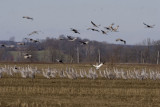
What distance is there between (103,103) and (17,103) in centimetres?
439

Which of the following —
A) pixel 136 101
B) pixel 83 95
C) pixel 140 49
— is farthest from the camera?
pixel 140 49

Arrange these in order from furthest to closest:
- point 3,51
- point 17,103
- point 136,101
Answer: point 3,51, point 136,101, point 17,103

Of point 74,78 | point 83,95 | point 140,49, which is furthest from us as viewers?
point 140,49

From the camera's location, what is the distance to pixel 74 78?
148 ft

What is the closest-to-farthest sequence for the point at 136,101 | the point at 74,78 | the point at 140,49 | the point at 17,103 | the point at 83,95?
1. the point at 17,103
2. the point at 136,101
3. the point at 83,95
4. the point at 74,78
5. the point at 140,49

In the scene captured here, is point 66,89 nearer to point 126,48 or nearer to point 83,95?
point 83,95

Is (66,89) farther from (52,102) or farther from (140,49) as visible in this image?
(140,49)

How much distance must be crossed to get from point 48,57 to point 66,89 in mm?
94484

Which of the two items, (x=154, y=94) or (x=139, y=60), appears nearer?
(x=154, y=94)

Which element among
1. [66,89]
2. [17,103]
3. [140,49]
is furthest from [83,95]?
[140,49]

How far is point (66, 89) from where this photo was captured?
3275 cm

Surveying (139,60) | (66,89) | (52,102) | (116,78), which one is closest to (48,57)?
(139,60)

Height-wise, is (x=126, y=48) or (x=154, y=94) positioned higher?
(x=126, y=48)

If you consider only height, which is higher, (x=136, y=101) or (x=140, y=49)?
(x=140, y=49)
